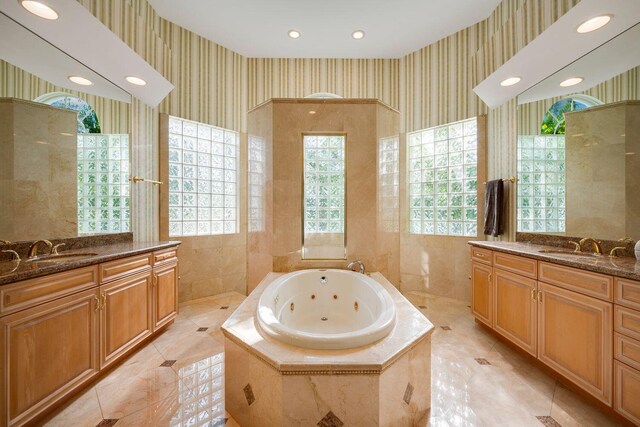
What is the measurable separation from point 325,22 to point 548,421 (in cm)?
383

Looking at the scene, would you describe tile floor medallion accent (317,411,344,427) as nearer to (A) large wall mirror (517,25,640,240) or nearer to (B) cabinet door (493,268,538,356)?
(B) cabinet door (493,268,538,356)

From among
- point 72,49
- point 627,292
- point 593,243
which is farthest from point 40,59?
point 593,243

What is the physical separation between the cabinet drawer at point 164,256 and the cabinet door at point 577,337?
3057mm

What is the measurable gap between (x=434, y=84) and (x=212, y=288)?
13.0 feet

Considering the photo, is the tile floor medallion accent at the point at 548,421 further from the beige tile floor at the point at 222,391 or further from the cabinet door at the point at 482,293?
the cabinet door at the point at 482,293

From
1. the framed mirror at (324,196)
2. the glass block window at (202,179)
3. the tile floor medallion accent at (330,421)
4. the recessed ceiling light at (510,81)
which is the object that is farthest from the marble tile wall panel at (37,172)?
the recessed ceiling light at (510,81)

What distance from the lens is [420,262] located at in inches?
130

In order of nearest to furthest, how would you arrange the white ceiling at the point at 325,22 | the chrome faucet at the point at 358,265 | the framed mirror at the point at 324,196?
the chrome faucet at the point at 358,265 < the white ceiling at the point at 325,22 < the framed mirror at the point at 324,196

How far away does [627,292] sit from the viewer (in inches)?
50.3

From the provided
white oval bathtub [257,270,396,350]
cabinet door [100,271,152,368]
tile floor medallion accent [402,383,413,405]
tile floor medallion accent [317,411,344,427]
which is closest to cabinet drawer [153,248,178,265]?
cabinet door [100,271,152,368]

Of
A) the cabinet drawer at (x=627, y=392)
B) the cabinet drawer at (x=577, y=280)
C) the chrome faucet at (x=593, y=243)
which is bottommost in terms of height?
the cabinet drawer at (x=627, y=392)

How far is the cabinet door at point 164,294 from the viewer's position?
217 cm

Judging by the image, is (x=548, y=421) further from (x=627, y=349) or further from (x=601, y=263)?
(x=601, y=263)

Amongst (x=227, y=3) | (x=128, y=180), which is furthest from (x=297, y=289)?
(x=227, y=3)
